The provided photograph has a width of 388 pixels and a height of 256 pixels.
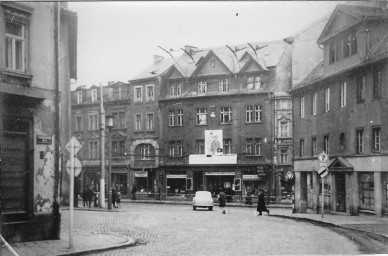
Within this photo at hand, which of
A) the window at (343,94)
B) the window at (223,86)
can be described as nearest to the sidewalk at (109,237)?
the window at (223,86)

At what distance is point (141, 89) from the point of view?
10945 millimetres

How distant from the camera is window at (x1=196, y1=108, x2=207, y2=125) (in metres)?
10.4

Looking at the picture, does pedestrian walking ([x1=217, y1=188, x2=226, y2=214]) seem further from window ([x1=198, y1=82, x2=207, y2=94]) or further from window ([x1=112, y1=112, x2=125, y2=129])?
window ([x1=112, y1=112, x2=125, y2=129])

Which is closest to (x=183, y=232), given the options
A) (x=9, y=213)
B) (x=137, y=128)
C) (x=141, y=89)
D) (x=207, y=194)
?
(x=207, y=194)

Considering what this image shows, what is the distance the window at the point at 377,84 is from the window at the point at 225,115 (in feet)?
9.57

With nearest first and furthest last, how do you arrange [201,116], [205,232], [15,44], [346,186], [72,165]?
[72,165] → [15,44] → [201,116] → [205,232] → [346,186]

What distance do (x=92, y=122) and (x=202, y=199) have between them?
2.69 metres

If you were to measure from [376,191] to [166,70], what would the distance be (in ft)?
16.5

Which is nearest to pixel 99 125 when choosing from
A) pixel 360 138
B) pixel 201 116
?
pixel 201 116

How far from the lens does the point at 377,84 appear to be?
435 inches

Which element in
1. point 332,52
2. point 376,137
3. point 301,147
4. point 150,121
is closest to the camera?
point 376,137

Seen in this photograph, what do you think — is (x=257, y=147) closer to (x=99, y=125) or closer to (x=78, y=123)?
(x=99, y=125)

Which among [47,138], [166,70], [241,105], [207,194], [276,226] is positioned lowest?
[276,226]

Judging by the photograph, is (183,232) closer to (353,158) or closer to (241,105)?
(241,105)
